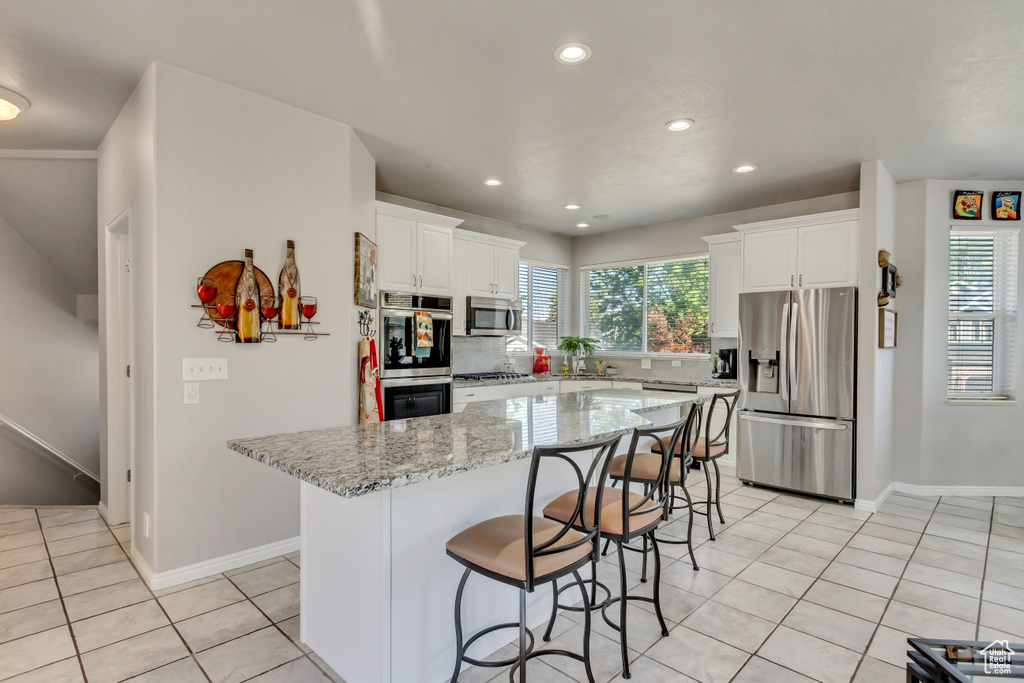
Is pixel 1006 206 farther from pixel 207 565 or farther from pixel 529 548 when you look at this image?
pixel 207 565

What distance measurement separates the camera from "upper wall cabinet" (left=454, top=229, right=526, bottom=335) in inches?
203

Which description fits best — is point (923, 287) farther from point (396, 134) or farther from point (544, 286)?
point (396, 134)

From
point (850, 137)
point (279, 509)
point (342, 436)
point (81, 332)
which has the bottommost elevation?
point (279, 509)

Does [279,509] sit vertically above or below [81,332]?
below

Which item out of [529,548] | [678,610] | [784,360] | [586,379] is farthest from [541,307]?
[529,548]

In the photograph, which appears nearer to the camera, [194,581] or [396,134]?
[194,581]

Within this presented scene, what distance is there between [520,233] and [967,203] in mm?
4220

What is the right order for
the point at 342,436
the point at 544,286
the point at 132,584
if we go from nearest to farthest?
the point at 342,436
the point at 132,584
the point at 544,286

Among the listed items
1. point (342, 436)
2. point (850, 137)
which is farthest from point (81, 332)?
point (850, 137)

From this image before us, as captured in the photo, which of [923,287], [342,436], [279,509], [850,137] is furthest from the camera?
[923,287]

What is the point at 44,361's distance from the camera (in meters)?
4.83

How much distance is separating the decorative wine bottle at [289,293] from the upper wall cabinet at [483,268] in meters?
2.19

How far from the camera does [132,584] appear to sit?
267 cm

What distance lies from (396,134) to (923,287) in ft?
14.8
